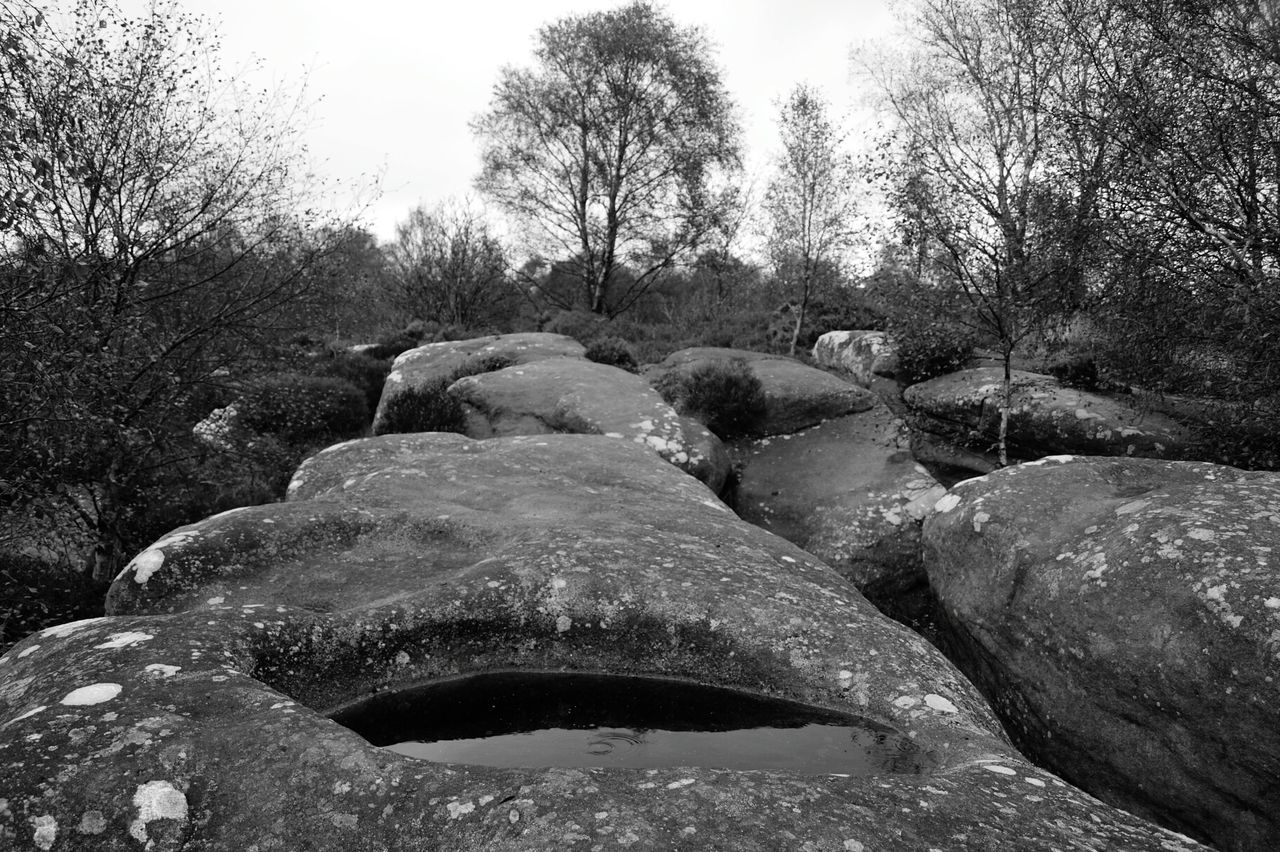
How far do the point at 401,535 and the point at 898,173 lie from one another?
1194cm

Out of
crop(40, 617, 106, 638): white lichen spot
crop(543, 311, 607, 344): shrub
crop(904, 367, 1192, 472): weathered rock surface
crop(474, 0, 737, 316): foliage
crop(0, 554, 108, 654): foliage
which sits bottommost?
crop(0, 554, 108, 654): foliage

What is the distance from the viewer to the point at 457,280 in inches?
1267

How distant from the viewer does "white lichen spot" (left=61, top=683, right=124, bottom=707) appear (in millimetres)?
2910

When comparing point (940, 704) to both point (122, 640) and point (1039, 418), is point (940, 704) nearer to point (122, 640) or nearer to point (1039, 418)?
point (122, 640)

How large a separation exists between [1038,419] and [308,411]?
13454 millimetres

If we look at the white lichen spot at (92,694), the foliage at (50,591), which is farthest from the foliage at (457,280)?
the white lichen spot at (92,694)

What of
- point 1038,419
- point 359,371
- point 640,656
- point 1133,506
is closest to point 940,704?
point 640,656

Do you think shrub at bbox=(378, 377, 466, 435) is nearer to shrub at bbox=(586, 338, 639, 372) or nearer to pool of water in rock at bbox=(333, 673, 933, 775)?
shrub at bbox=(586, 338, 639, 372)

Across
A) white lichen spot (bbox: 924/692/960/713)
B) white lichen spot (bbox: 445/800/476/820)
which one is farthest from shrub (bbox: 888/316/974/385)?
white lichen spot (bbox: 445/800/476/820)

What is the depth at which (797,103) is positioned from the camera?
2592cm

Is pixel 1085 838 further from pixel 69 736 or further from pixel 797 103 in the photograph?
pixel 797 103

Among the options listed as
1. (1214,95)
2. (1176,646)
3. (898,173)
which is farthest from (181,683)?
(898,173)

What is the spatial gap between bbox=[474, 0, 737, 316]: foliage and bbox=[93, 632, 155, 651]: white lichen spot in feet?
95.8

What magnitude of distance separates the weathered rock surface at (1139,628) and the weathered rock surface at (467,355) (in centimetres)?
1216
